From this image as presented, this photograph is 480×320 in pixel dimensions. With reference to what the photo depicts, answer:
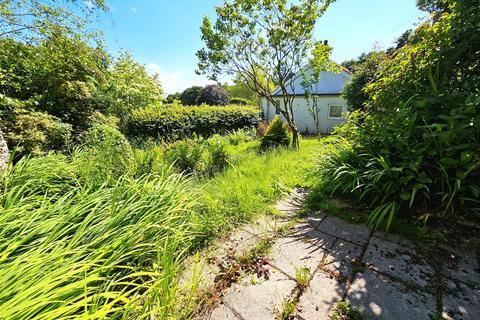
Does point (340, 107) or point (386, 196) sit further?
point (340, 107)

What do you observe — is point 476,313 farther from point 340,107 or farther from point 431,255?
point 340,107

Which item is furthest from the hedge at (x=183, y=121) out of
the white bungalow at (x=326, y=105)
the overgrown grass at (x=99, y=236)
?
the overgrown grass at (x=99, y=236)

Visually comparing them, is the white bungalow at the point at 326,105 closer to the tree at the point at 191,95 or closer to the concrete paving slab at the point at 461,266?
the concrete paving slab at the point at 461,266

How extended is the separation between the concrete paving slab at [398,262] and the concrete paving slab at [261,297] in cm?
78

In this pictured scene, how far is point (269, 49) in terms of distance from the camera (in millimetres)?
6254

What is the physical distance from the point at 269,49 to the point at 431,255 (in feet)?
20.5

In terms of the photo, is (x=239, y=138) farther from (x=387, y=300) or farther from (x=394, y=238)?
(x=387, y=300)

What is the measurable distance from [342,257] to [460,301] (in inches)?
28.2

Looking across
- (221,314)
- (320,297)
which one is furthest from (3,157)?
(320,297)

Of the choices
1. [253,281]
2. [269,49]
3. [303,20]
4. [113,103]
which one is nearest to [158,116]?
[113,103]

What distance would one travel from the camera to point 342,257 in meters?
1.78

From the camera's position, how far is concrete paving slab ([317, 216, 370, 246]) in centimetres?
203

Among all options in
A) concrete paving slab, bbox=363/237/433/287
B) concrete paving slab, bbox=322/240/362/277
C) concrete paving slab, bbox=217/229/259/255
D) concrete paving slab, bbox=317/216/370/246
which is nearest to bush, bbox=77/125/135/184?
concrete paving slab, bbox=217/229/259/255

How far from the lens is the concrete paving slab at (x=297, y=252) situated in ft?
5.62
